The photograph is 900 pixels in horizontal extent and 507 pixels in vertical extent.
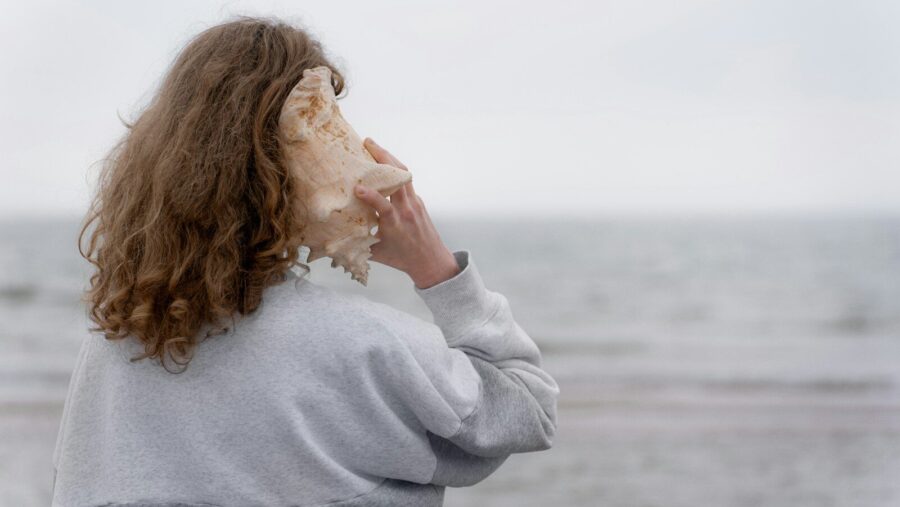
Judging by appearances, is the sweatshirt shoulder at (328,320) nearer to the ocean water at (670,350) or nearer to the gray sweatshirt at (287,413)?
the gray sweatshirt at (287,413)

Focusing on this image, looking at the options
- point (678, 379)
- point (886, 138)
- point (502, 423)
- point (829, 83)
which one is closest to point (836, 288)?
point (886, 138)

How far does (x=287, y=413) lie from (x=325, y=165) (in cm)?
28

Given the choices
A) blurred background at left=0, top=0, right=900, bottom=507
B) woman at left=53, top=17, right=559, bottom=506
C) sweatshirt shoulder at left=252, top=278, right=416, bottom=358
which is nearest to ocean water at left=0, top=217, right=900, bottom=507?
blurred background at left=0, top=0, right=900, bottom=507

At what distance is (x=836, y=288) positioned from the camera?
11.6 meters

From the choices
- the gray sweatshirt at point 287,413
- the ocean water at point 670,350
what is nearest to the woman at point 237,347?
the gray sweatshirt at point 287,413

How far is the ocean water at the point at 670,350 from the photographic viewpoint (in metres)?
4.80

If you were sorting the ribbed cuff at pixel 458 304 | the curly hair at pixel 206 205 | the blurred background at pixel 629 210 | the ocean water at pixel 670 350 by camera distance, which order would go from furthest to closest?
the blurred background at pixel 629 210 < the ocean water at pixel 670 350 < the ribbed cuff at pixel 458 304 < the curly hair at pixel 206 205

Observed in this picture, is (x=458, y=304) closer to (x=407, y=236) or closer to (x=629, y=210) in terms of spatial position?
(x=407, y=236)

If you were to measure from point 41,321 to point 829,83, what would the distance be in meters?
11.4

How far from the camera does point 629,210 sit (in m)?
15.5

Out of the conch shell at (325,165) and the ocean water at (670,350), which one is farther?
the ocean water at (670,350)

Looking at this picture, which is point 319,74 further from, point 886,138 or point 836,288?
point 886,138

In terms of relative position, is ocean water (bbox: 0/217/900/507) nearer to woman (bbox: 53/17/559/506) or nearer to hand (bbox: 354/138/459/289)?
woman (bbox: 53/17/559/506)

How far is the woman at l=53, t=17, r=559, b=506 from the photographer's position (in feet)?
3.37
